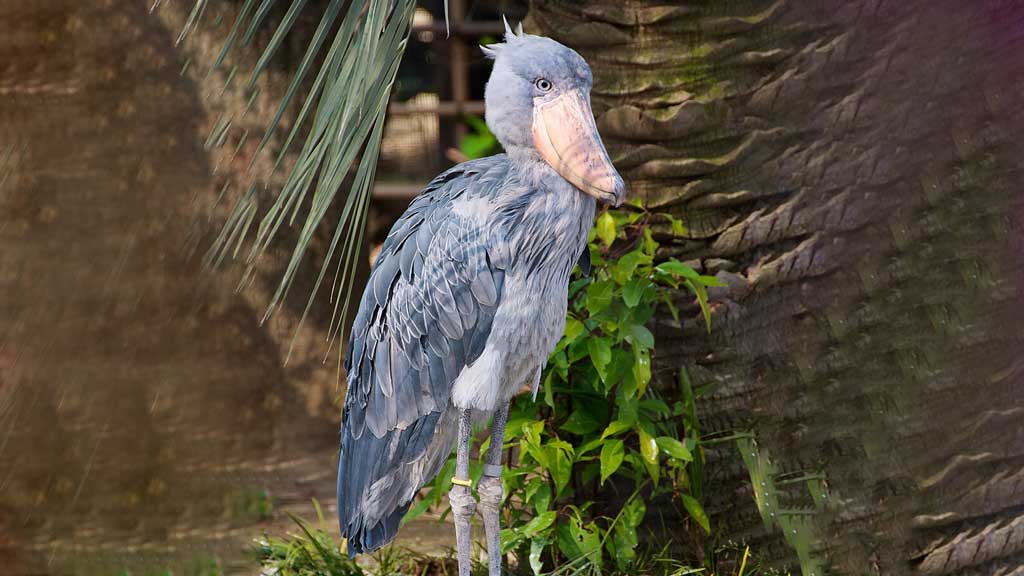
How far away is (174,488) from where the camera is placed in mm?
2871

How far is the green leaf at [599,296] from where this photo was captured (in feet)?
8.05

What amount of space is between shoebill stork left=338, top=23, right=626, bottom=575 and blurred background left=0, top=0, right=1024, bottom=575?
2.05 ft

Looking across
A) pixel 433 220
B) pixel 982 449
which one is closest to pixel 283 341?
pixel 433 220

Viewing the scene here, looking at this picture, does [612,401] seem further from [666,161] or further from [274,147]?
[274,147]

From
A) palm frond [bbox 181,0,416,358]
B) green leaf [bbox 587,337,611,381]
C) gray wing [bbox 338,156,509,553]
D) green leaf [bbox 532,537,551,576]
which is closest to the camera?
palm frond [bbox 181,0,416,358]

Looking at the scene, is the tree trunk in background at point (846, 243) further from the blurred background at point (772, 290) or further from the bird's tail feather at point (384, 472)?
the bird's tail feather at point (384, 472)

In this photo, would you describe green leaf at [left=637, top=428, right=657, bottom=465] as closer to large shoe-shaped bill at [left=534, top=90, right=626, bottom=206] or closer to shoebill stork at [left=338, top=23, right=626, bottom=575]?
shoebill stork at [left=338, top=23, right=626, bottom=575]

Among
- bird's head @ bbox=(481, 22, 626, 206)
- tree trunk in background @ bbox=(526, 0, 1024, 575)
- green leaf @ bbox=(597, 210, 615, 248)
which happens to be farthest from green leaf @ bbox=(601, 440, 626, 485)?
bird's head @ bbox=(481, 22, 626, 206)

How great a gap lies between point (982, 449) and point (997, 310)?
35 cm

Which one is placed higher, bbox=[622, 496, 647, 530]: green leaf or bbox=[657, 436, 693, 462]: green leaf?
bbox=[657, 436, 693, 462]: green leaf

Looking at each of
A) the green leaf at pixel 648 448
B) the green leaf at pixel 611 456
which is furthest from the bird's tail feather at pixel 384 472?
the green leaf at pixel 648 448

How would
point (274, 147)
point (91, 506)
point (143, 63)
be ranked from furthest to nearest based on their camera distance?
point (274, 147) → point (143, 63) → point (91, 506)

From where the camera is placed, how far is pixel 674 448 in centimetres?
249

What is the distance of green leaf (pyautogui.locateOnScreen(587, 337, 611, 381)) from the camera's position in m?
2.40
